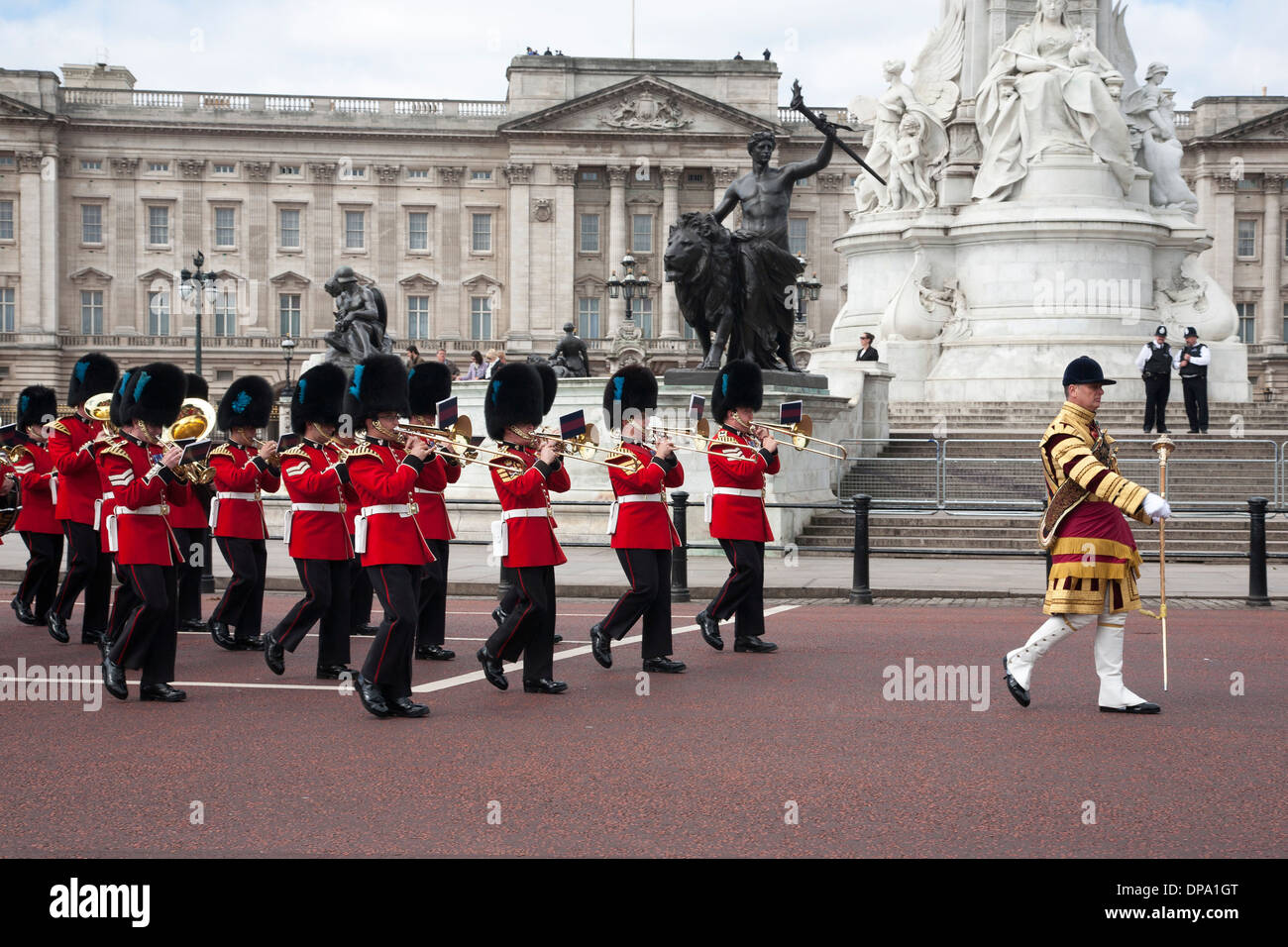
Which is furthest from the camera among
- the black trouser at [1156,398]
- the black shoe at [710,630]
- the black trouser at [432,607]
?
the black trouser at [1156,398]

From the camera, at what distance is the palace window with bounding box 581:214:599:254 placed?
80.1m

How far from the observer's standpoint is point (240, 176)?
259ft

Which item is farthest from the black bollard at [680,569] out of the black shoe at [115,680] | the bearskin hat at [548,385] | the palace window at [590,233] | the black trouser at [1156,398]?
the palace window at [590,233]

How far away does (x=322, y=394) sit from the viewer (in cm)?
982

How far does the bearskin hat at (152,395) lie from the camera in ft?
29.8

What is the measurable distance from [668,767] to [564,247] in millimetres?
73129

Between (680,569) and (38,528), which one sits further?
(680,569)

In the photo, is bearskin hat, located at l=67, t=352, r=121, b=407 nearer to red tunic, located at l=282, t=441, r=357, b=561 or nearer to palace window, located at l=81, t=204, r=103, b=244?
red tunic, located at l=282, t=441, r=357, b=561

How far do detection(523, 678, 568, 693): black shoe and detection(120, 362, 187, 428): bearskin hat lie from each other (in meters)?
2.65

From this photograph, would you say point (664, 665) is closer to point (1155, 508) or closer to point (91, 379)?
point (1155, 508)

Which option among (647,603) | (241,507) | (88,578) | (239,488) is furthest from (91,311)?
(647,603)

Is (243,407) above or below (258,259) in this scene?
below

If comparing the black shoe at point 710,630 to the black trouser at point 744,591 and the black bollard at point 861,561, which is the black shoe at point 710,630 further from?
the black bollard at point 861,561

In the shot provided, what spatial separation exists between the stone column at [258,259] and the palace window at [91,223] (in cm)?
724
